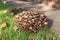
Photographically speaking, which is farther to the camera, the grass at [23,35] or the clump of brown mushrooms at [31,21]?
the clump of brown mushrooms at [31,21]

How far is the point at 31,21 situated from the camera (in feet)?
23.9

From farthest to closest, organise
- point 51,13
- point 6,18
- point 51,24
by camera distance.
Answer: point 51,13, point 6,18, point 51,24

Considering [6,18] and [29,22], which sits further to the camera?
[6,18]

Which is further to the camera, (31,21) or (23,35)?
(31,21)

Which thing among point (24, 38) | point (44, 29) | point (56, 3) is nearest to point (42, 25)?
point (44, 29)

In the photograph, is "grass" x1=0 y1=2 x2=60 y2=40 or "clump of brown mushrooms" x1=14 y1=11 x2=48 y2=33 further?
"clump of brown mushrooms" x1=14 y1=11 x2=48 y2=33

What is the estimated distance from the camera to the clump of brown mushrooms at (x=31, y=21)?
23.4ft

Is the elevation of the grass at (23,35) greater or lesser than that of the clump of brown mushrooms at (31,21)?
lesser

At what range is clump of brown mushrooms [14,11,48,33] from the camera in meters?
7.12

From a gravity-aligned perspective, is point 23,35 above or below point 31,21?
below

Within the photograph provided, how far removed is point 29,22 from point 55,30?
79 centimetres

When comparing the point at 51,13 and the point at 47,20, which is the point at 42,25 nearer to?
the point at 47,20

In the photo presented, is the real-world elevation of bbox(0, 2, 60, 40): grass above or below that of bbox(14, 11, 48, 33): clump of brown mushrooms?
below

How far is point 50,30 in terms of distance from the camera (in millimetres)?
7141
